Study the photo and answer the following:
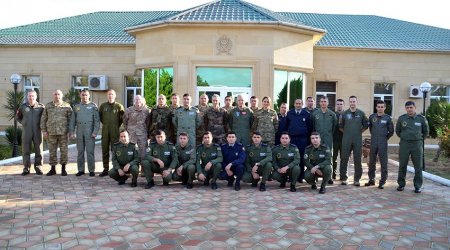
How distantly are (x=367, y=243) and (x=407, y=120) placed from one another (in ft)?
12.5

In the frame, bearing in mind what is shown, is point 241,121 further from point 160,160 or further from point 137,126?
point 137,126

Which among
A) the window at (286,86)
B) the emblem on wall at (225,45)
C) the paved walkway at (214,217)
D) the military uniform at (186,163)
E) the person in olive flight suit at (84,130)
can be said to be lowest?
the paved walkway at (214,217)

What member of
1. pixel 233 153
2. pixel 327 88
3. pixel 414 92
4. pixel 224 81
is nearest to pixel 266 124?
pixel 233 153

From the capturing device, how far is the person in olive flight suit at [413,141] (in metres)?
7.40

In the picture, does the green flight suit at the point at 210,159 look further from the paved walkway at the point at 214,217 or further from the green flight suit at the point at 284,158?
the green flight suit at the point at 284,158

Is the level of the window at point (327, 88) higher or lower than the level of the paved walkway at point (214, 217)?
higher

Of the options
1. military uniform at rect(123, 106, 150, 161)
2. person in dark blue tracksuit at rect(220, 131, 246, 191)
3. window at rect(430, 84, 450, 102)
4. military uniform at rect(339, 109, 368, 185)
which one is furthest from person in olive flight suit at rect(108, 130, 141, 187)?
window at rect(430, 84, 450, 102)

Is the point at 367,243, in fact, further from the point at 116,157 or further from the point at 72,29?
the point at 72,29

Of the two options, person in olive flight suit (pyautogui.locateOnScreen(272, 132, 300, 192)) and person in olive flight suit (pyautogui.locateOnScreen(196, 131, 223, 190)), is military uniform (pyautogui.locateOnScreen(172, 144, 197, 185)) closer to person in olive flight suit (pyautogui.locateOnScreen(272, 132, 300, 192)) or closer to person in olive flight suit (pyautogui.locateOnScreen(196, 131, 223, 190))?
person in olive flight suit (pyautogui.locateOnScreen(196, 131, 223, 190))

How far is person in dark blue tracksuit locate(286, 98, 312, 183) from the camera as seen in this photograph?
26.6ft

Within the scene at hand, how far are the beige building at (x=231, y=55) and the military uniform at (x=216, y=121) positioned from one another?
4867 mm

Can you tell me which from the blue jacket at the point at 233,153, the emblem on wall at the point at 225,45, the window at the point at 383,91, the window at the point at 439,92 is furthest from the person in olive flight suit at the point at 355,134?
the window at the point at 439,92

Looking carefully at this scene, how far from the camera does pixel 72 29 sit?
68.3 ft

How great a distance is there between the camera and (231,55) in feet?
43.3
